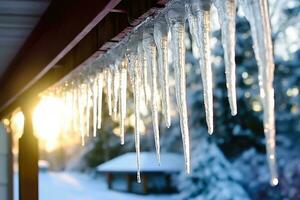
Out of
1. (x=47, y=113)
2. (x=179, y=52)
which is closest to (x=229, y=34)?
(x=179, y=52)

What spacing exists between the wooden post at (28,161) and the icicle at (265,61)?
7.67ft

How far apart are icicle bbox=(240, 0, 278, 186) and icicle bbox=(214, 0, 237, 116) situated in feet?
0.28

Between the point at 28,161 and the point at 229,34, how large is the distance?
7.80 ft

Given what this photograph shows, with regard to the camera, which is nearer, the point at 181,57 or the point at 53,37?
the point at 181,57

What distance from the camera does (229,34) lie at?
0.91m

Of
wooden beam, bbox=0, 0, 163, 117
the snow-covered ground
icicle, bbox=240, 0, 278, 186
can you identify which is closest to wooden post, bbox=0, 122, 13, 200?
wooden beam, bbox=0, 0, 163, 117

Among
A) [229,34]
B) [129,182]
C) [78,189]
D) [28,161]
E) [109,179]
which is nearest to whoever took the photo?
[229,34]

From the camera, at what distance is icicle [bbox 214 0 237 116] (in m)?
0.91

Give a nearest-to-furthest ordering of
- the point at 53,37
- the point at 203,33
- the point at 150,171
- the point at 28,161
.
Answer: the point at 203,33 → the point at 53,37 → the point at 28,161 → the point at 150,171

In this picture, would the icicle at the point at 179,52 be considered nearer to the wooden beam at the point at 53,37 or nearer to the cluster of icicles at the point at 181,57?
the cluster of icicles at the point at 181,57

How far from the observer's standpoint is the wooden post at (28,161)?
298 cm

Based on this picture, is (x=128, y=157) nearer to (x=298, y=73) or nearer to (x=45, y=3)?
(x=298, y=73)

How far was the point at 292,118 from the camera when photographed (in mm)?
7328

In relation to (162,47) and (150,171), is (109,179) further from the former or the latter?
(162,47)
